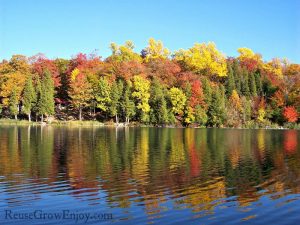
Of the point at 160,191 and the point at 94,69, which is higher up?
the point at 94,69

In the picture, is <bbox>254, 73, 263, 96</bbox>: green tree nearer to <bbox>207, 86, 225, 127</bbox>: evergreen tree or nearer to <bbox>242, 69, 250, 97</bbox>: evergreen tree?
<bbox>242, 69, 250, 97</bbox>: evergreen tree

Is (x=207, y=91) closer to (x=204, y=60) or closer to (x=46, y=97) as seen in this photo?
(x=204, y=60)

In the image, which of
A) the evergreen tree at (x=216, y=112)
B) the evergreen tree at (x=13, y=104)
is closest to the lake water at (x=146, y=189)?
the evergreen tree at (x=13, y=104)

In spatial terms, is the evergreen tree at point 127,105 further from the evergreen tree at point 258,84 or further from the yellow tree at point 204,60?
the evergreen tree at point 258,84

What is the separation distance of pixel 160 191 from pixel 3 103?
7156cm

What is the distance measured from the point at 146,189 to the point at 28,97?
216ft

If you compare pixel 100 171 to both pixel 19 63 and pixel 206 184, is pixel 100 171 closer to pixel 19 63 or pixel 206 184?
pixel 206 184

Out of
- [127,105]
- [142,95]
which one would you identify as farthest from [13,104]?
[142,95]

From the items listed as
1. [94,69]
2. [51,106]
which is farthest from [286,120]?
[51,106]

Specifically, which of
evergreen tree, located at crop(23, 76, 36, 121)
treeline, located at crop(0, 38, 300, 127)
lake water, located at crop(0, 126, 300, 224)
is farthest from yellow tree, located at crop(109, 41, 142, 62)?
lake water, located at crop(0, 126, 300, 224)

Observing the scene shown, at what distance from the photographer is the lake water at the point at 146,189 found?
12.3m

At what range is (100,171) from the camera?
21.0 m

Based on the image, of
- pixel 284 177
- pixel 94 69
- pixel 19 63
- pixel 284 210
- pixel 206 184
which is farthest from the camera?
pixel 94 69

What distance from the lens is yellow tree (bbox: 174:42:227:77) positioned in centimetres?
9894
